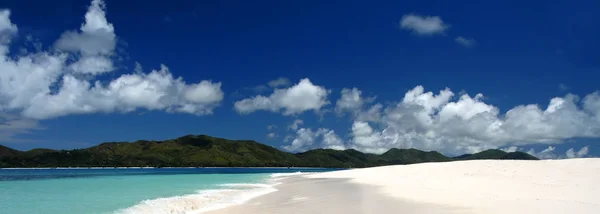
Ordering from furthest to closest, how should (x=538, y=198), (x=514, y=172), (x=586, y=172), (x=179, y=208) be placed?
1. (x=514, y=172)
2. (x=586, y=172)
3. (x=179, y=208)
4. (x=538, y=198)

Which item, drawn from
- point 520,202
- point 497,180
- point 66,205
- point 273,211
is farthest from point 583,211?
point 66,205

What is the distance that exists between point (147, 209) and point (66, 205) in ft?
21.5

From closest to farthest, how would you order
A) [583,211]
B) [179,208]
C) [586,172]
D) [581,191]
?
[583,211] → [581,191] → [179,208] → [586,172]

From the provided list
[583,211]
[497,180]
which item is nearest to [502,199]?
[583,211]

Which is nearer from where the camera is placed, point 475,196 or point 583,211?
point 583,211

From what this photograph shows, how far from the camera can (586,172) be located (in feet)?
94.7

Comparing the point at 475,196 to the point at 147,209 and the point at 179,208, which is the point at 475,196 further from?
the point at 147,209

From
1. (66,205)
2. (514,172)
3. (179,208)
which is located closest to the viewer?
(179,208)

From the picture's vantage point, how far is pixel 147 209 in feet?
74.7

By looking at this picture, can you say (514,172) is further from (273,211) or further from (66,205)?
(66,205)

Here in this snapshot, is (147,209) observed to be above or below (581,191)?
below

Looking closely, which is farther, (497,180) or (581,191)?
(497,180)

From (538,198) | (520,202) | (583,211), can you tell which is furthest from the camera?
(538,198)

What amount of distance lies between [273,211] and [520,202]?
10328mm
